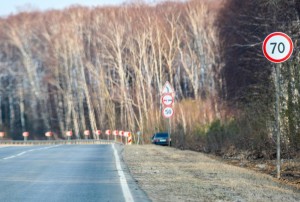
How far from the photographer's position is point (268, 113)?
78.5 ft

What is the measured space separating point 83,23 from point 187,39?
634 inches

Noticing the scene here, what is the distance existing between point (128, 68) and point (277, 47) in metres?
59.5

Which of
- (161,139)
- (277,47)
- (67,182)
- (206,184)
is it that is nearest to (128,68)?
(161,139)

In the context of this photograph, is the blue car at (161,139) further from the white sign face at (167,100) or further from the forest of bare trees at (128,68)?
the white sign face at (167,100)

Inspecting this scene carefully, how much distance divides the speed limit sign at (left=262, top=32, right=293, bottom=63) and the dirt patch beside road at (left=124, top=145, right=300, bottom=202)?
A: 9.20ft

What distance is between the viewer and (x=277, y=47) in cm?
1667

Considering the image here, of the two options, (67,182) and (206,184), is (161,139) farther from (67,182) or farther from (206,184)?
(206,184)

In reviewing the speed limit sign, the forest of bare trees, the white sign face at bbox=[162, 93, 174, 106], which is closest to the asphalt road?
the speed limit sign

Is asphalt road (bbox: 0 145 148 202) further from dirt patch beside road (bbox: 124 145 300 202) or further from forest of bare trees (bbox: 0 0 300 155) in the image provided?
forest of bare trees (bbox: 0 0 300 155)

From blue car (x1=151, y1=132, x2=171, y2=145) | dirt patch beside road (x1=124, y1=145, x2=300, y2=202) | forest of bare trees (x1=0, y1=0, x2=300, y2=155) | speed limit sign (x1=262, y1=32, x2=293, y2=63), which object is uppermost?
forest of bare trees (x1=0, y1=0, x2=300, y2=155)

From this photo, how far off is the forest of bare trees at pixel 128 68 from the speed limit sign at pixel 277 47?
13993 mm

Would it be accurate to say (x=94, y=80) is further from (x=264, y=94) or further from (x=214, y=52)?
(x=264, y=94)

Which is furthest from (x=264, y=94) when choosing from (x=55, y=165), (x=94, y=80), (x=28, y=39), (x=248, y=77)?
(x=28, y=39)

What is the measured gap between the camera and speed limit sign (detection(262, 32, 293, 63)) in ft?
54.3
